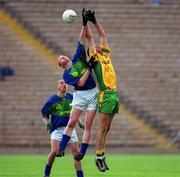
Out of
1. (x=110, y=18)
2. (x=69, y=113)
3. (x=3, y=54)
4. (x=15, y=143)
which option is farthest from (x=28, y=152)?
(x=69, y=113)

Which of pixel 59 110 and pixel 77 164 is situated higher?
pixel 59 110

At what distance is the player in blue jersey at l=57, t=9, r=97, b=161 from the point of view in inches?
627

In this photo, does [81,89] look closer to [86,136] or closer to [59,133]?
[86,136]

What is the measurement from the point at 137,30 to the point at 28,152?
6871 millimetres

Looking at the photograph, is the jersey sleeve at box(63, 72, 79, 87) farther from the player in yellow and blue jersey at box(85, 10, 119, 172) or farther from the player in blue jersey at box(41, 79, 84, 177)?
the player in blue jersey at box(41, 79, 84, 177)

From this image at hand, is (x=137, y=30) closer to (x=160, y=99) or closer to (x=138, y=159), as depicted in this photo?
(x=160, y=99)

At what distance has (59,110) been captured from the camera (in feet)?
55.5

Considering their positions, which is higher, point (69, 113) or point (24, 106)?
point (69, 113)

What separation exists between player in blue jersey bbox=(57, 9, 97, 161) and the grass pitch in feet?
6.85

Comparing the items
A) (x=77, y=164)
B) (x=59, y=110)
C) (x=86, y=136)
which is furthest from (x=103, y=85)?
(x=77, y=164)

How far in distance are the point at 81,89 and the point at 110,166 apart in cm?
532

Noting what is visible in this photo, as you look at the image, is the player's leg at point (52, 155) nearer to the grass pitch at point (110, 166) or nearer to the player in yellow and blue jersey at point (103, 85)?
the player in yellow and blue jersey at point (103, 85)

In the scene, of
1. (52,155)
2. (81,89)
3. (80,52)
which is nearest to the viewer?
(80,52)

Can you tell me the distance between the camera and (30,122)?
1165 inches
